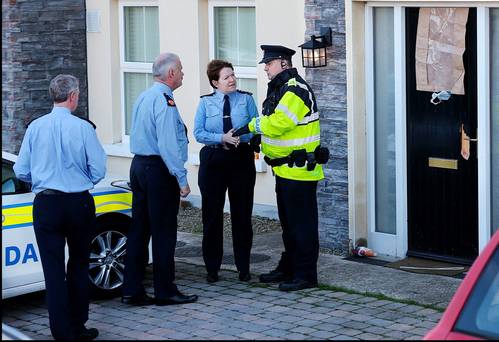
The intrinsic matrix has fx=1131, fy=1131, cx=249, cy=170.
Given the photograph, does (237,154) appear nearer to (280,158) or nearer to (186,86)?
(280,158)

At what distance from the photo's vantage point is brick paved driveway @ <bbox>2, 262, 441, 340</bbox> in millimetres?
8102

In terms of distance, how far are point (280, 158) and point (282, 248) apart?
6.81ft

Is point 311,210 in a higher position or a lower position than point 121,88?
lower

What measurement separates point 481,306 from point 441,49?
511 cm

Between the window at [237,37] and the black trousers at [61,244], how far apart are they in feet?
16.4

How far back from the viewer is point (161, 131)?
8.80m

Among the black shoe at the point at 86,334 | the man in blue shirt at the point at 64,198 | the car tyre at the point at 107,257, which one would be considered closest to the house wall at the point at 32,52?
the car tyre at the point at 107,257

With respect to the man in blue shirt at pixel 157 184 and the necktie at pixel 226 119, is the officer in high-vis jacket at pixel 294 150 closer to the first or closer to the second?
the necktie at pixel 226 119

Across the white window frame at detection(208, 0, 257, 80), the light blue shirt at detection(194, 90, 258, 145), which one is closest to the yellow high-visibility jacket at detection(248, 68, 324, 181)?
the light blue shirt at detection(194, 90, 258, 145)

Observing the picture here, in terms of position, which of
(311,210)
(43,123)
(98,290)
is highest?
(43,123)

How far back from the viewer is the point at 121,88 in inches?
564

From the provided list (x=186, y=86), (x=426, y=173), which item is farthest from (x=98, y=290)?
(x=186, y=86)

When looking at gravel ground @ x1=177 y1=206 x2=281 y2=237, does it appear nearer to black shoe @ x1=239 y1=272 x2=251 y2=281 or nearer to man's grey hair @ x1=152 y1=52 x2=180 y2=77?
black shoe @ x1=239 y1=272 x2=251 y2=281

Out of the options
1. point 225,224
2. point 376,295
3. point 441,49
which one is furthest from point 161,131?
point 225,224
